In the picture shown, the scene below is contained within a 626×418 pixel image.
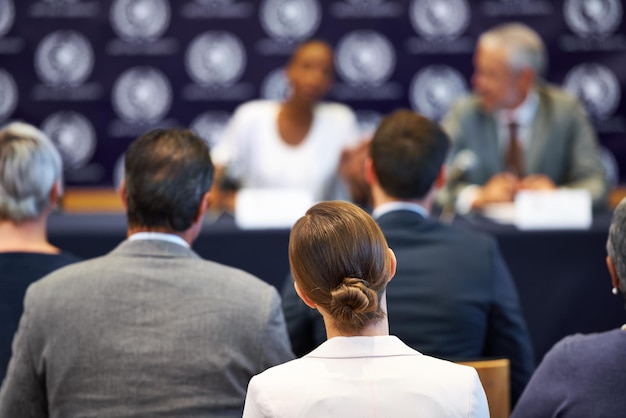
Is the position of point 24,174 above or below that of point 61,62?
above

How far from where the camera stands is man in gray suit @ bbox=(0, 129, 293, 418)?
1797 mm

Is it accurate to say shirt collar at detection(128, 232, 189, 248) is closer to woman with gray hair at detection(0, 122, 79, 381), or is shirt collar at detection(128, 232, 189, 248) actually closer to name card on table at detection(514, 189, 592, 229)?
woman with gray hair at detection(0, 122, 79, 381)

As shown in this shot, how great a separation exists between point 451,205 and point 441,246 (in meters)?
1.72

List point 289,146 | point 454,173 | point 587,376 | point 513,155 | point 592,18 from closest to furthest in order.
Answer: point 587,376, point 454,173, point 513,155, point 289,146, point 592,18

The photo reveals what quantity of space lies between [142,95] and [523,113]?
2.27 meters

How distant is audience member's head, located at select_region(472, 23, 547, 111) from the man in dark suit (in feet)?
5.93

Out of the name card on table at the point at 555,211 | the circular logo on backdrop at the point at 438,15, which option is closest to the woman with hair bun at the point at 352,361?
the name card on table at the point at 555,211

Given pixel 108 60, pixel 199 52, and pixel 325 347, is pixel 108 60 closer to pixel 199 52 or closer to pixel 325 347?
pixel 199 52

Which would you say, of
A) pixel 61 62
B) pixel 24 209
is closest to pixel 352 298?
pixel 24 209

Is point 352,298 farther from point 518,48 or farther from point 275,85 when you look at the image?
point 275,85

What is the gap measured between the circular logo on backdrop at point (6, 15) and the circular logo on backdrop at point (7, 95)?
25 centimetres

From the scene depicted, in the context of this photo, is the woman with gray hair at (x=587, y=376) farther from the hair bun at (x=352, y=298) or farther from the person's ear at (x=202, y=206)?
the person's ear at (x=202, y=206)

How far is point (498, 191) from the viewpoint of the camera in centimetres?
394

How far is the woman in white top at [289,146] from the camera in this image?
14.6 feet
